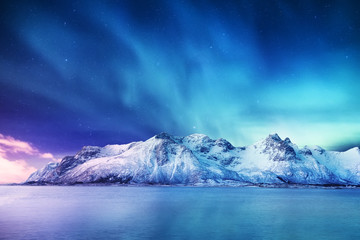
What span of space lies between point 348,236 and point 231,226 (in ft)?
55.7

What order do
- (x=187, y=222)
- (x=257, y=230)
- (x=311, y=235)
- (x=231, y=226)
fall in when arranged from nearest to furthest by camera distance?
(x=311, y=235) → (x=257, y=230) → (x=231, y=226) → (x=187, y=222)

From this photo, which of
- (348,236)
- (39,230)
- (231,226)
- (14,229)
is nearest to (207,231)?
(231,226)

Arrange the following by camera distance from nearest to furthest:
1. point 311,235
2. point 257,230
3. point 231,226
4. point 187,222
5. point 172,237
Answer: point 172,237, point 311,235, point 257,230, point 231,226, point 187,222

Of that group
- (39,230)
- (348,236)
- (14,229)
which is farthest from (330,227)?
(14,229)

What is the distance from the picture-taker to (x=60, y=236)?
41.9 meters

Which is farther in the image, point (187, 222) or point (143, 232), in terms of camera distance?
point (187, 222)

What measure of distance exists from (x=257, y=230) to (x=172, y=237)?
1472 centimetres

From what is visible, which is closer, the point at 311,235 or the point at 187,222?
the point at 311,235

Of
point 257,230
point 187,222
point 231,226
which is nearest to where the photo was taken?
point 257,230

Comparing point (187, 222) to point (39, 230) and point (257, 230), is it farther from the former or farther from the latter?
point (39, 230)

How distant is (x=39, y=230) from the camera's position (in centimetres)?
4609

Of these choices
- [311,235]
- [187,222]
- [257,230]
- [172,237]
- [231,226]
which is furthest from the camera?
[187,222]

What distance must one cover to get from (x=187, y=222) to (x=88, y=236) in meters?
20.4

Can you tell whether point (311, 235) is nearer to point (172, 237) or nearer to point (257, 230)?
point (257, 230)
